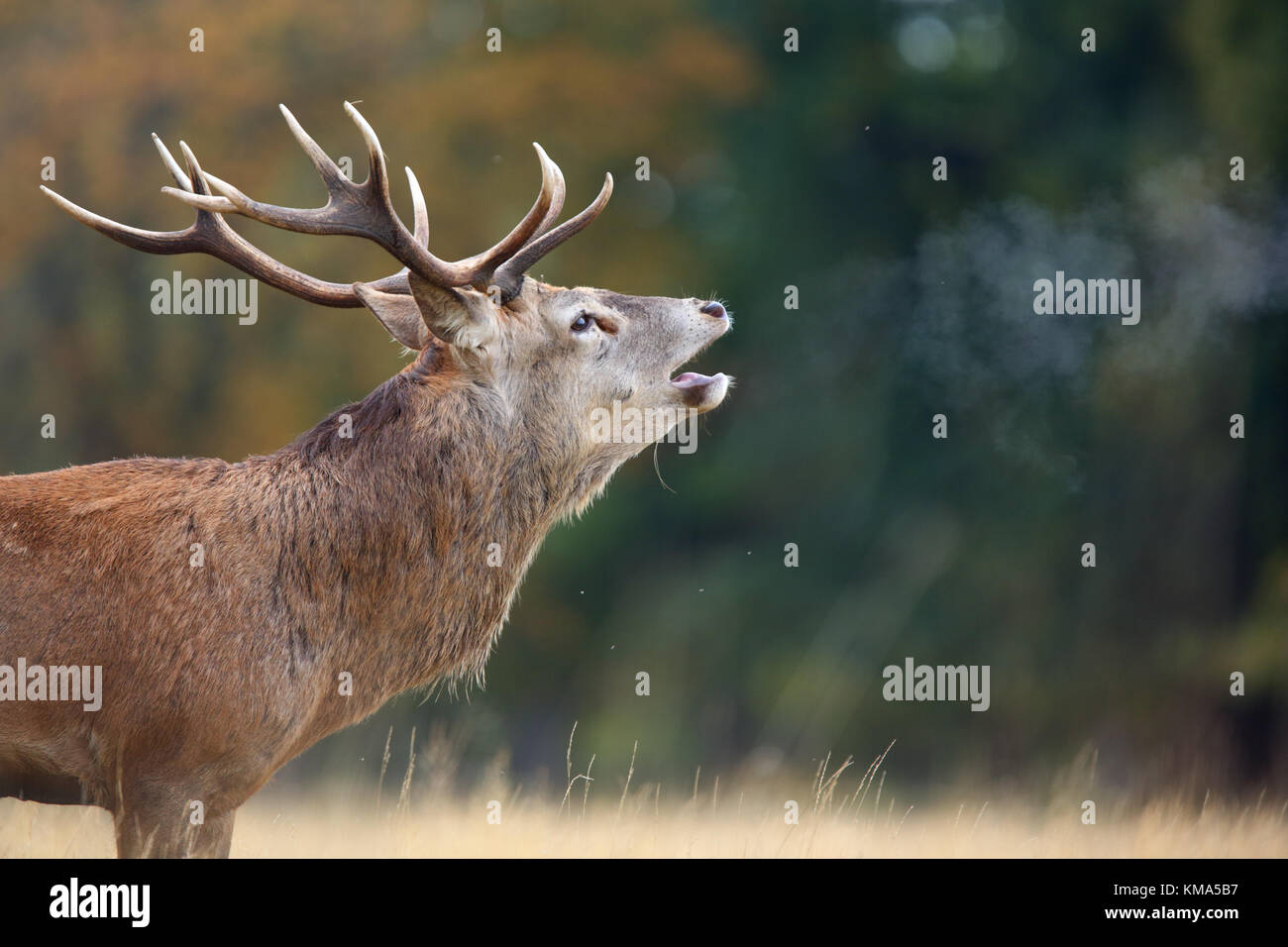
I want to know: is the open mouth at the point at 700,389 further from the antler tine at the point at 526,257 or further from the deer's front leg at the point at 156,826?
the deer's front leg at the point at 156,826

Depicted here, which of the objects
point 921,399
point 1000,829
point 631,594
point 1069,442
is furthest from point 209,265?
point 1000,829

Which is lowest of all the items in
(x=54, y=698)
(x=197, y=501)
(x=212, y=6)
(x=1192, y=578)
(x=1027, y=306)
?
(x=1192, y=578)

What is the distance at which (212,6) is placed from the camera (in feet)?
44.9

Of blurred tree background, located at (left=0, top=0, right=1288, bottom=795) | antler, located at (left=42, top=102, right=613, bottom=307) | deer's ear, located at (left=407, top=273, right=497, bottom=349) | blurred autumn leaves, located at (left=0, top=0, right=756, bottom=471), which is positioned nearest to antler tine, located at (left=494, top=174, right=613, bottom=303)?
antler, located at (left=42, top=102, right=613, bottom=307)

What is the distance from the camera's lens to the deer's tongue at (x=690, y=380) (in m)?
5.70

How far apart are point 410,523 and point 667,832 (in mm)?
2288

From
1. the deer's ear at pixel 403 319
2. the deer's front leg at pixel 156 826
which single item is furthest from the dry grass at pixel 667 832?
the deer's ear at pixel 403 319

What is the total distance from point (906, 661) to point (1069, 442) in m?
2.47

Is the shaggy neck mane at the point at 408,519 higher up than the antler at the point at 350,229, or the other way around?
the antler at the point at 350,229

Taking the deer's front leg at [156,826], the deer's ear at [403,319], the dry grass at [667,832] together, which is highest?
the deer's ear at [403,319]

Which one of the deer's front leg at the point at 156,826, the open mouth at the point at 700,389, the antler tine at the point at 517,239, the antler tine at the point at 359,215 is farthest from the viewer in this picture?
the open mouth at the point at 700,389

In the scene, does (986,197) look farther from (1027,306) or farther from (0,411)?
(0,411)

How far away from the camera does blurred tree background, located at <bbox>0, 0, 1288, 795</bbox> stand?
12.8 m

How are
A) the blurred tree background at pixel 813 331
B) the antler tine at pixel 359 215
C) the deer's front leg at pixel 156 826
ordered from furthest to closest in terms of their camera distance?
the blurred tree background at pixel 813 331 < the antler tine at pixel 359 215 < the deer's front leg at pixel 156 826
